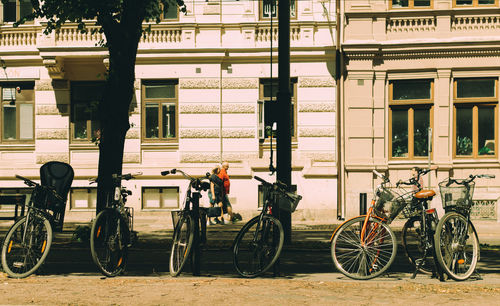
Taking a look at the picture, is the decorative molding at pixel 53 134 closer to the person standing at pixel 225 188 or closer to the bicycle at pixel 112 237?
the person standing at pixel 225 188

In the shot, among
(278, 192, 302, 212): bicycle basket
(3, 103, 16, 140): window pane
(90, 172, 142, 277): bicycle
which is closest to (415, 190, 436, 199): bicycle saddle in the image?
(278, 192, 302, 212): bicycle basket

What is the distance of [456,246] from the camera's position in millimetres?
8141

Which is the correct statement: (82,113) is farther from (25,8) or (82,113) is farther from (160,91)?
(25,8)

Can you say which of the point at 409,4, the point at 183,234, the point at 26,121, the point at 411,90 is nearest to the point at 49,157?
the point at 26,121

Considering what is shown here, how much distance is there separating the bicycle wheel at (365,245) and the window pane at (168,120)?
14641mm

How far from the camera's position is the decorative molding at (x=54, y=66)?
2145cm

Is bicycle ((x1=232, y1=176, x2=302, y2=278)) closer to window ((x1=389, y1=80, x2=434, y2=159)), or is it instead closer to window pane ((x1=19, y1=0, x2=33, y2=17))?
window ((x1=389, y1=80, x2=434, y2=159))

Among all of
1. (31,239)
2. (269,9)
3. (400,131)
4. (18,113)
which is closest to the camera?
(31,239)

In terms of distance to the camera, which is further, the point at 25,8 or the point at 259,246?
the point at 25,8

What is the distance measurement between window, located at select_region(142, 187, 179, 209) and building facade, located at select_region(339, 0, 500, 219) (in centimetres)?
512

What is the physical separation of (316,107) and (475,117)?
15.4ft

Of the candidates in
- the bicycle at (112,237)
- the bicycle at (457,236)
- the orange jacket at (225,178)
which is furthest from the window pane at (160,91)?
the bicycle at (457,236)

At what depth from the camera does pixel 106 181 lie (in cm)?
1298

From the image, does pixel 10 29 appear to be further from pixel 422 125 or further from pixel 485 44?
pixel 485 44
